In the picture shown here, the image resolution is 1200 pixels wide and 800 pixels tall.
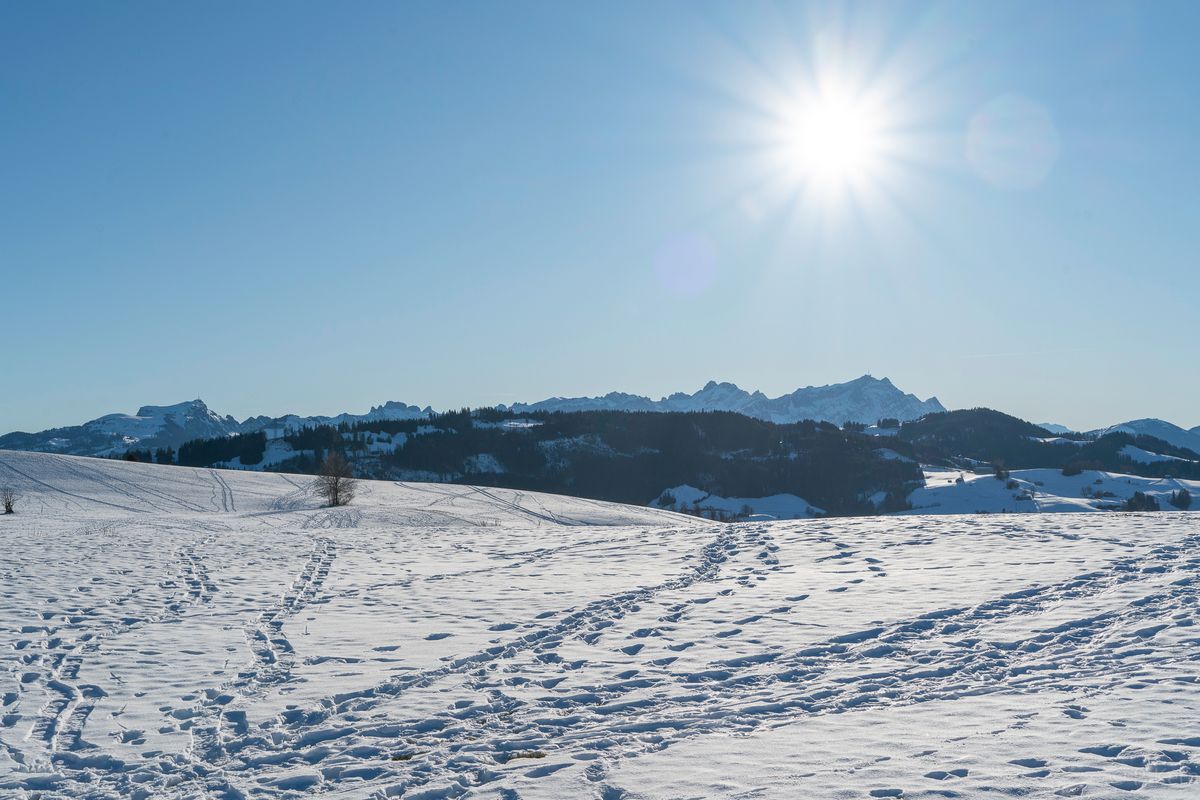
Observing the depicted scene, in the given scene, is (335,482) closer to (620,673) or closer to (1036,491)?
(620,673)

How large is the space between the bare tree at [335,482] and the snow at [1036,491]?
440 ft

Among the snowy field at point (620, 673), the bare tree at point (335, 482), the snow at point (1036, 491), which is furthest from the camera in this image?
the snow at point (1036, 491)

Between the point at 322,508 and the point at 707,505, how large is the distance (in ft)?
497

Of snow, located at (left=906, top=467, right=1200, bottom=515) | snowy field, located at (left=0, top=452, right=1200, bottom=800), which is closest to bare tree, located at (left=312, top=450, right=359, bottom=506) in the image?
snowy field, located at (left=0, top=452, right=1200, bottom=800)

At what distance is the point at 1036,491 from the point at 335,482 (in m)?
172

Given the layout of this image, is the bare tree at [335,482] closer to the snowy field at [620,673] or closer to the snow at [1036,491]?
the snowy field at [620,673]

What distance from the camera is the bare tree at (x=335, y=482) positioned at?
5691 centimetres

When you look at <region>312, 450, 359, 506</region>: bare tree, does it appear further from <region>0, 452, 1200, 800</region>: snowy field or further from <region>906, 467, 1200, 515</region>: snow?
<region>906, 467, 1200, 515</region>: snow

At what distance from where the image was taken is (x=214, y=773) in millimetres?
8703

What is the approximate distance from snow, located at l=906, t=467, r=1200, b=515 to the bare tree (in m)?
134

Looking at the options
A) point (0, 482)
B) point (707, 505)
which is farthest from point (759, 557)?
point (707, 505)

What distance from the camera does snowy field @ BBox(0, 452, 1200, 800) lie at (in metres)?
8.30

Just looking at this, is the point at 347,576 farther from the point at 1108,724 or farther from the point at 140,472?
the point at 140,472

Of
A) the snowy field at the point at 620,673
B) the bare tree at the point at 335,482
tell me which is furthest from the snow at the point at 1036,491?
the snowy field at the point at 620,673
